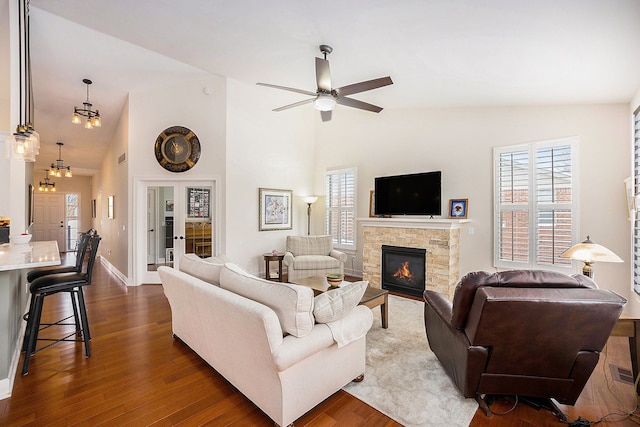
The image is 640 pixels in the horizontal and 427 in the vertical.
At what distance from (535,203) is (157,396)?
190 inches

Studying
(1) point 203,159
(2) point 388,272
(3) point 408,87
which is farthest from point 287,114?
(2) point 388,272

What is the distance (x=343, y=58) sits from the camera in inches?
137

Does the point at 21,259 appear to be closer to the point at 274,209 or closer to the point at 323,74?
the point at 323,74

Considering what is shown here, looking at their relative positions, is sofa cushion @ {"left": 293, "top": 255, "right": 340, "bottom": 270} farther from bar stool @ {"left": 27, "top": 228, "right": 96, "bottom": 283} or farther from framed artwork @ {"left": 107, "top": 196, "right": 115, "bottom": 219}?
framed artwork @ {"left": 107, "top": 196, "right": 115, "bottom": 219}

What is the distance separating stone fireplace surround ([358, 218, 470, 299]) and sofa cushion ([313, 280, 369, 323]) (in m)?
2.81

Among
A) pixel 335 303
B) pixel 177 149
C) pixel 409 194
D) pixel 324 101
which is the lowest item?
pixel 335 303

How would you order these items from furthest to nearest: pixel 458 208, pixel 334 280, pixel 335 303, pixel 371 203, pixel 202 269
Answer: pixel 371 203
pixel 458 208
pixel 334 280
pixel 202 269
pixel 335 303

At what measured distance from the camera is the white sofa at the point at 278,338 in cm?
178

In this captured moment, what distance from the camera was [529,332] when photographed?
1.78 meters

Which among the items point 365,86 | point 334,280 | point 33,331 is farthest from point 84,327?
point 365,86

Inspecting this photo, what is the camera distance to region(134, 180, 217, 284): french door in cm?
525

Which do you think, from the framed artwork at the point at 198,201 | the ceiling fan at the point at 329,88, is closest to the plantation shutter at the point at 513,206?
the ceiling fan at the point at 329,88

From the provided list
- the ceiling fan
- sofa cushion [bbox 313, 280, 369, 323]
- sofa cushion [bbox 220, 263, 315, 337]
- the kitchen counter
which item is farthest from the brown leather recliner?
the kitchen counter

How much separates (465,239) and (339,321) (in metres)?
3.42
